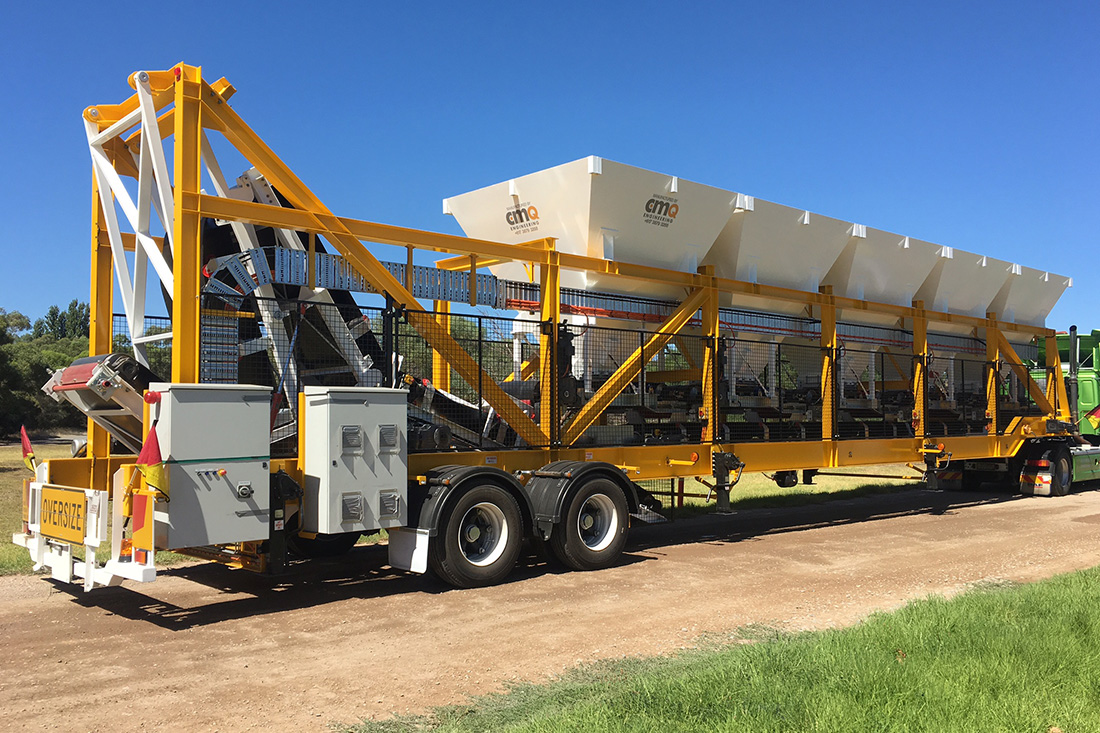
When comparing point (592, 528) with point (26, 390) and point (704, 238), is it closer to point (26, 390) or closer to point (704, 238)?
point (704, 238)

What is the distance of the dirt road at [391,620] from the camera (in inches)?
207

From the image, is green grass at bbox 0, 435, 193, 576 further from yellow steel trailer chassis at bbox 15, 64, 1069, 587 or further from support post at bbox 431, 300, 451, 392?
support post at bbox 431, 300, 451, 392

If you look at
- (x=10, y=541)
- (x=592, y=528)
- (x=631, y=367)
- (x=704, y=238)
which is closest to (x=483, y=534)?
(x=592, y=528)

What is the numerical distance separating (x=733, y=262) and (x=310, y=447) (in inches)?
277

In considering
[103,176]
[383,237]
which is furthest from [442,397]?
[103,176]

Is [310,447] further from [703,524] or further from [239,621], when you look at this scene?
[703,524]

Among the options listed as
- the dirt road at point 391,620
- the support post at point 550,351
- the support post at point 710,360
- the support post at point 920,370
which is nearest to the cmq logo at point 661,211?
the support post at point 710,360

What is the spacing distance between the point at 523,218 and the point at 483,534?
4433mm

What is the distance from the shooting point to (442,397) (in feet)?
32.8

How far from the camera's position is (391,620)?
729 cm

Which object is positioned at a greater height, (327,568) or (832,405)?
(832,405)

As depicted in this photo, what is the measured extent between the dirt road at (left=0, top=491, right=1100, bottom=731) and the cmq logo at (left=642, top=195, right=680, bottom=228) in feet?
13.8

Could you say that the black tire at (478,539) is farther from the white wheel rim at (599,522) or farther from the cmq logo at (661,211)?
the cmq logo at (661,211)

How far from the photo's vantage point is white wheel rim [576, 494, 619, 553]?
978 cm
